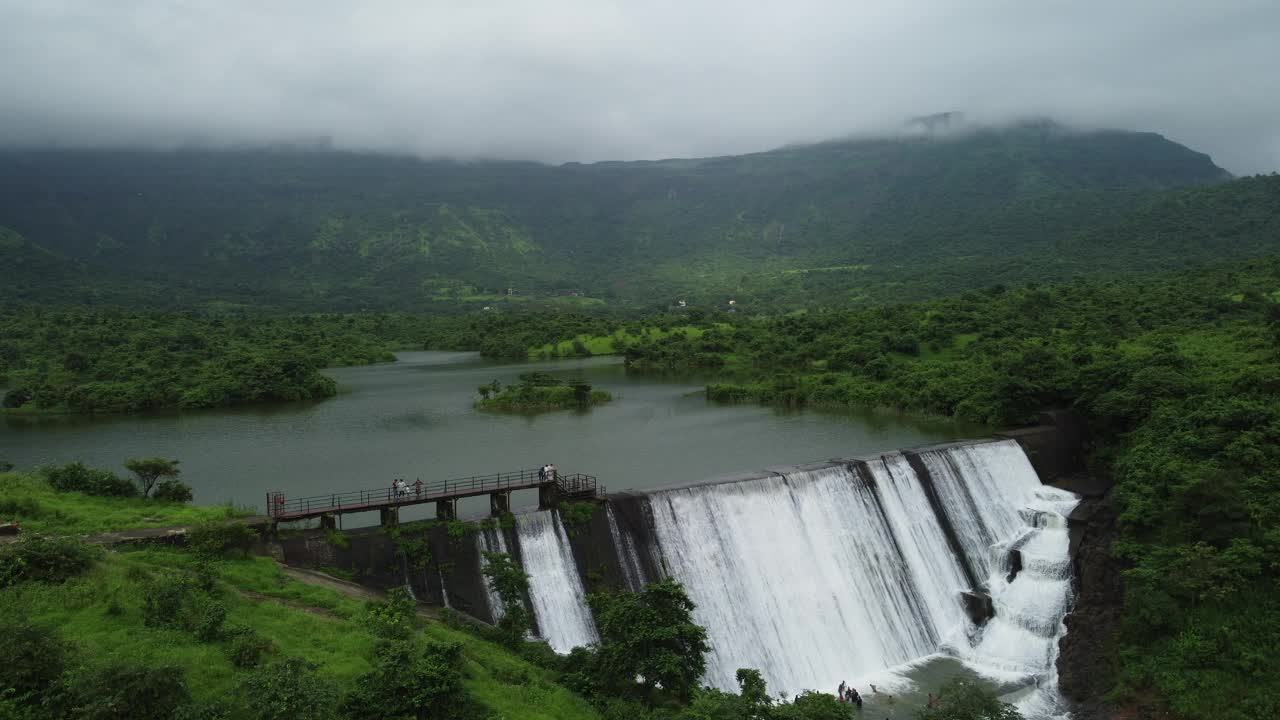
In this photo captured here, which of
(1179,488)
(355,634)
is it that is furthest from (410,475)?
(1179,488)

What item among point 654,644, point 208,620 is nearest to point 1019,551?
point 654,644

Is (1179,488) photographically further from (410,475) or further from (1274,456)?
(410,475)

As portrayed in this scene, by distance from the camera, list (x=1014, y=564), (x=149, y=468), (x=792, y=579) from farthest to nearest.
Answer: (x=1014, y=564) → (x=792, y=579) → (x=149, y=468)

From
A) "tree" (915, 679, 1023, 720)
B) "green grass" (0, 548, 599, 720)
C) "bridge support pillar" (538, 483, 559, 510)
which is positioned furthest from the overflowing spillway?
"tree" (915, 679, 1023, 720)

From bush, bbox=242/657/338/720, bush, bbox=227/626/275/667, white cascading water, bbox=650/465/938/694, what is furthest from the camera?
white cascading water, bbox=650/465/938/694

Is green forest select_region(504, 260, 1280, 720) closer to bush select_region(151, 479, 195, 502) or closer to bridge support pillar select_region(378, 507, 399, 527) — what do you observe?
bridge support pillar select_region(378, 507, 399, 527)

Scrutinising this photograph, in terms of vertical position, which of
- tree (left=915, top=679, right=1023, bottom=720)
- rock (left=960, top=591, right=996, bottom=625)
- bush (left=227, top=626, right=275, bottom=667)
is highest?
bush (left=227, top=626, right=275, bottom=667)

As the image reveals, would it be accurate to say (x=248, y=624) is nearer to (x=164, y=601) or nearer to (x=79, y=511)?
(x=164, y=601)
